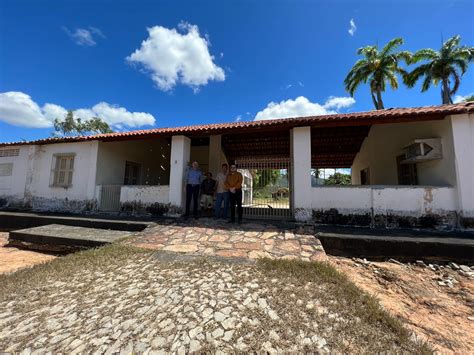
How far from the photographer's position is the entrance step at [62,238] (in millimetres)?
4866

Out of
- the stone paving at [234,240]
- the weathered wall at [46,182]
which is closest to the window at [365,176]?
the stone paving at [234,240]

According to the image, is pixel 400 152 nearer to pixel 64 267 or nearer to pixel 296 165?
pixel 296 165

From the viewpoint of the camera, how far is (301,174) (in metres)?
6.18

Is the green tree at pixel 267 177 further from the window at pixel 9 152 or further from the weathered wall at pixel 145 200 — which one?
the window at pixel 9 152

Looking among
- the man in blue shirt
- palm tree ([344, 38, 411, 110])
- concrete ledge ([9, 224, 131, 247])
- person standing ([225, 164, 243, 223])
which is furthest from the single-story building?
palm tree ([344, 38, 411, 110])

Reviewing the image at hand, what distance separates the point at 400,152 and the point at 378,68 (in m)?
14.4

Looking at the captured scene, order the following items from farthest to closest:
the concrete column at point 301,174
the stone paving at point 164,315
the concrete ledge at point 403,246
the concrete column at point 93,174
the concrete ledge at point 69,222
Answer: the concrete column at point 93,174, the concrete column at point 301,174, the concrete ledge at point 69,222, the concrete ledge at point 403,246, the stone paving at point 164,315

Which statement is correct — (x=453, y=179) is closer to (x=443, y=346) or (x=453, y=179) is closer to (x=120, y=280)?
(x=443, y=346)

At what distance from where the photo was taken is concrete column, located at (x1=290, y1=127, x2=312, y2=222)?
240 inches

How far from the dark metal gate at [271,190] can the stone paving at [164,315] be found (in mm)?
3831

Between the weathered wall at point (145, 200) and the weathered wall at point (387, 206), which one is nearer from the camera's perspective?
the weathered wall at point (387, 206)

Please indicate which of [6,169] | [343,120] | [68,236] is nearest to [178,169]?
[68,236]

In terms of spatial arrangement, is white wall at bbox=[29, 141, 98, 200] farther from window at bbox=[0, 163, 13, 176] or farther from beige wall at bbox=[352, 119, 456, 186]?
beige wall at bbox=[352, 119, 456, 186]

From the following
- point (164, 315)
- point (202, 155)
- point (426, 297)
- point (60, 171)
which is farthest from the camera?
point (202, 155)
